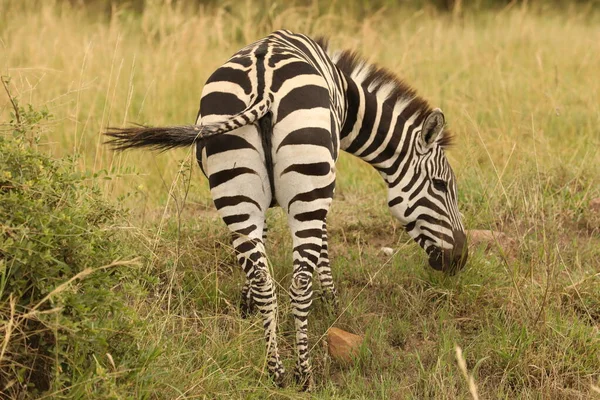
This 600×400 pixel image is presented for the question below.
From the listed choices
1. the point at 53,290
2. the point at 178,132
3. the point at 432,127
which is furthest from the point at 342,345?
the point at 53,290

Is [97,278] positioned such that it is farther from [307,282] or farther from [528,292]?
[528,292]

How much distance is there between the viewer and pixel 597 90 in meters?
8.73

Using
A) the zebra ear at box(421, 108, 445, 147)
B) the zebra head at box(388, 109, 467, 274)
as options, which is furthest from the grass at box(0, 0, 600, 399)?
the zebra ear at box(421, 108, 445, 147)

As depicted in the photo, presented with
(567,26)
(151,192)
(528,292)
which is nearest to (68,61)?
(151,192)

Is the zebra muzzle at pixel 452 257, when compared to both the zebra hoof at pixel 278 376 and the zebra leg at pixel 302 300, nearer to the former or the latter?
the zebra leg at pixel 302 300

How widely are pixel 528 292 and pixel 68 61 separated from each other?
5.97 m

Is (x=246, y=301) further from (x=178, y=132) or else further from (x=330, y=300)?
(x=178, y=132)

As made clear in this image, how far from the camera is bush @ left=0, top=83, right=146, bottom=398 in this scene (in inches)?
125

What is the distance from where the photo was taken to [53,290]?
10.3 feet

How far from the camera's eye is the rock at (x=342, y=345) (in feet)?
14.7

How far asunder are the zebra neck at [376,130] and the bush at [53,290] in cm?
195

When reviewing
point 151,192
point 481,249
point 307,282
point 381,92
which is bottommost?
point 151,192

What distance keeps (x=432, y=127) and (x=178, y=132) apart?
188cm

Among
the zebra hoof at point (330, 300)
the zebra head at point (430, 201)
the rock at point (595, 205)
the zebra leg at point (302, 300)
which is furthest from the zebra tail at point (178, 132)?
the rock at point (595, 205)
